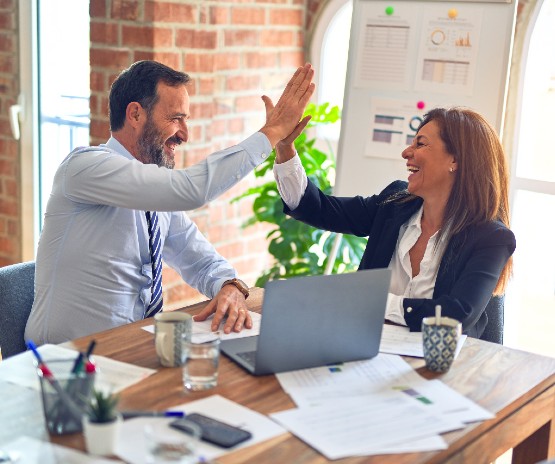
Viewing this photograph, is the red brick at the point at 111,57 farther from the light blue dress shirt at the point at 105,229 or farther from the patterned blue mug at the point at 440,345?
the patterned blue mug at the point at 440,345

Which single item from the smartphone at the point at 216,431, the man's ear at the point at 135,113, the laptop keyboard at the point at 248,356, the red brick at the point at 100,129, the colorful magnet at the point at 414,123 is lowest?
the laptop keyboard at the point at 248,356

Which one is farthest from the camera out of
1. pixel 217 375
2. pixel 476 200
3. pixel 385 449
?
pixel 476 200

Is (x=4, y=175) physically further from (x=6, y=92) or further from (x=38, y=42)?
(x=38, y=42)

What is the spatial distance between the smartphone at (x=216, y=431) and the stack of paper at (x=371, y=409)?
10cm

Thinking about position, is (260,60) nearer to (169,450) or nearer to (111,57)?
(111,57)

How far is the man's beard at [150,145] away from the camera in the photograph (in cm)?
235

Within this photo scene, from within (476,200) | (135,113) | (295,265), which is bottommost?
(295,265)

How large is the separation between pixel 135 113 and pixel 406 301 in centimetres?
89

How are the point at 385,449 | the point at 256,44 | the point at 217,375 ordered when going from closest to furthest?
1. the point at 385,449
2. the point at 217,375
3. the point at 256,44

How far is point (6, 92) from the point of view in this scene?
13.1 feet

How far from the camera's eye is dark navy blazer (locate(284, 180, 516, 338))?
2.10 meters

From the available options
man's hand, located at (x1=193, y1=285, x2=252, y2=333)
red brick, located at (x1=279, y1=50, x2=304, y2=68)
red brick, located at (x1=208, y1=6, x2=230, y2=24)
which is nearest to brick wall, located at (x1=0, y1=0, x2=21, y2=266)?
red brick, located at (x1=208, y1=6, x2=230, y2=24)

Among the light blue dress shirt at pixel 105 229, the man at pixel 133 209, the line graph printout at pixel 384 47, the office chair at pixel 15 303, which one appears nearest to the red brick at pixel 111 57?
the line graph printout at pixel 384 47

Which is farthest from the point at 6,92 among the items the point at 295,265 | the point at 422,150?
the point at 422,150
